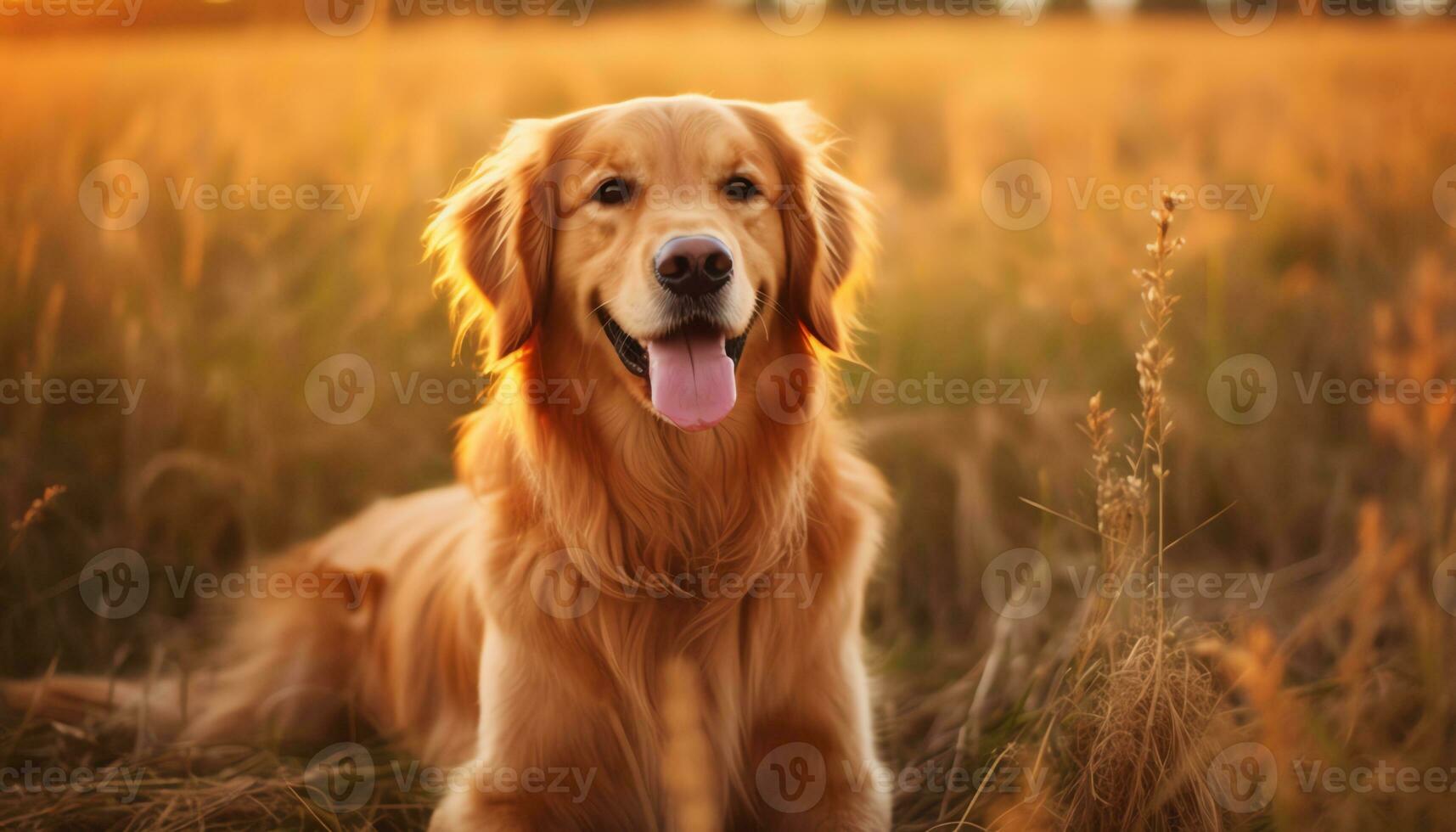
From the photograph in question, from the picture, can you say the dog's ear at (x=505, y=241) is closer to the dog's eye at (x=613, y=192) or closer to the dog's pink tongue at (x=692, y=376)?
the dog's eye at (x=613, y=192)

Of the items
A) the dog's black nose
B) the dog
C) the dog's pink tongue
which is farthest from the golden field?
the dog's black nose

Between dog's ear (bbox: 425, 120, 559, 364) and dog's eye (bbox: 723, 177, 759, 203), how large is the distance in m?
0.45

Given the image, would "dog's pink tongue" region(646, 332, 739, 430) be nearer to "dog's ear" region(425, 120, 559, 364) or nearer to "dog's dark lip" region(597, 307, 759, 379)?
"dog's dark lip" region(597, 307, 759, 379)

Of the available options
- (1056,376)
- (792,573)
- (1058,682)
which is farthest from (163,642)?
(1056,376)

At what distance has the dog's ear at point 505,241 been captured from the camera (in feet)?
8.59

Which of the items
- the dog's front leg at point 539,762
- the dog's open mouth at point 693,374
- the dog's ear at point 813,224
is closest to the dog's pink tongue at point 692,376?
the dog's open mouth at point 693,374

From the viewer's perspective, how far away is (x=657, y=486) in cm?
261

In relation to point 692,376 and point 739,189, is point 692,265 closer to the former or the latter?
point 692,376

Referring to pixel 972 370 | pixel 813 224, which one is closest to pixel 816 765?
pixel 813 224

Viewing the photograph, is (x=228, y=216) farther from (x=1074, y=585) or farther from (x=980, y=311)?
(x=1074, y=585)

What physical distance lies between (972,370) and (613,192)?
2382mm

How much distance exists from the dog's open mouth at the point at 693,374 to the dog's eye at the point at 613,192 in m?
0.40

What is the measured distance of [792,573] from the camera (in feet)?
8.58

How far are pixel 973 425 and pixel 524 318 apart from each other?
225 centimetres
